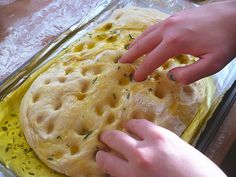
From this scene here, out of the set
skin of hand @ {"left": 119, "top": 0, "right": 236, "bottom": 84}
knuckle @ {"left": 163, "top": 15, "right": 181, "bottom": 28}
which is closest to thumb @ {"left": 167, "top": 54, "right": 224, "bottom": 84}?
skin of hand @ {"left": 119, "top": 0, "right": 236, "bottom": 84}

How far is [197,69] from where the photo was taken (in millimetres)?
801

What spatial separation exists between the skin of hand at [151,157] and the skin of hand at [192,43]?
142mm

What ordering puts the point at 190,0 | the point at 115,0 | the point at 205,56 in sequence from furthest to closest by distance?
the point at 190,0 → the point at 115,0 → the point at 205,56

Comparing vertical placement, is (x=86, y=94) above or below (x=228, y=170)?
above

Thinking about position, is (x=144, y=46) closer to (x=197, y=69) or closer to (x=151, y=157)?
(x=197, y=69)

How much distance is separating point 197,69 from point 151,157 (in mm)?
226

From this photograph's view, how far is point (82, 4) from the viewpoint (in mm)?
1381

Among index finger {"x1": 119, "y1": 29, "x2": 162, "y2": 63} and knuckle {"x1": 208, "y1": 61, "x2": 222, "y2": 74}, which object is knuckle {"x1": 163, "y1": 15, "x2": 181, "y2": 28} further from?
knuckle {"x1": 208, "y1": 61, "x2": 222, "y2": 74}

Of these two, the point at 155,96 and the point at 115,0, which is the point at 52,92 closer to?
the point at 155,96

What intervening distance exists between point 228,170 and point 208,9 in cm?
42

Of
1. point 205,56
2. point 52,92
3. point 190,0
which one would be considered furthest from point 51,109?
point 190,0

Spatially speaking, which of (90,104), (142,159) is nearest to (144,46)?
(90,104)

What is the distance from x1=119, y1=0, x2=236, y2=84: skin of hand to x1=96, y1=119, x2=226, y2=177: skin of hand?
14cm

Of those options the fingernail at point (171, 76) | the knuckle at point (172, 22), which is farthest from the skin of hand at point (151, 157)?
the knuckle at point (172, 22)
